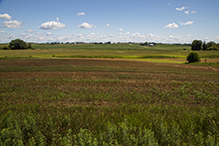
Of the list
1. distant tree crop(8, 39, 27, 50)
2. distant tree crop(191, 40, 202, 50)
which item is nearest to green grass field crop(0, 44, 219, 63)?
distant tree crop(8, 39, 27, 50)

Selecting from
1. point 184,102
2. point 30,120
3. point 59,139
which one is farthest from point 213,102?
point 30,120

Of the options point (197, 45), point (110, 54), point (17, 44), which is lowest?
point (110, 54)

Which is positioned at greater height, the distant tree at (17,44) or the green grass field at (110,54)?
the distant tree at (17,44)

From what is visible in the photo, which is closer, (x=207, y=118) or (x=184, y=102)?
(x=207, y=118)

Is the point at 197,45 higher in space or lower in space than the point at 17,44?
higher

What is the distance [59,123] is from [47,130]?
0.60 m

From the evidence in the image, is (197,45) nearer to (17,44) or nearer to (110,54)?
(110,54)

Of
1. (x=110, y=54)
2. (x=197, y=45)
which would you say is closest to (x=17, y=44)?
(x=110, y=54)

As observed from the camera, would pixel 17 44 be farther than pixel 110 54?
Yes

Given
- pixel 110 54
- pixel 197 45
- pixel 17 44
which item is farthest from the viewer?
pixel 197 45

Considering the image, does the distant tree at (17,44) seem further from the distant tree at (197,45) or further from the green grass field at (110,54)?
the distant tree at (197,45)

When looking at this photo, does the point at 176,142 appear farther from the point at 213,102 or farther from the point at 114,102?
the point at 213,102

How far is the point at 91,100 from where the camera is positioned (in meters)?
10.3

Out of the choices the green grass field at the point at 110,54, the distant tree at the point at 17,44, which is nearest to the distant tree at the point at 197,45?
the green grass field at the point at 110,54
